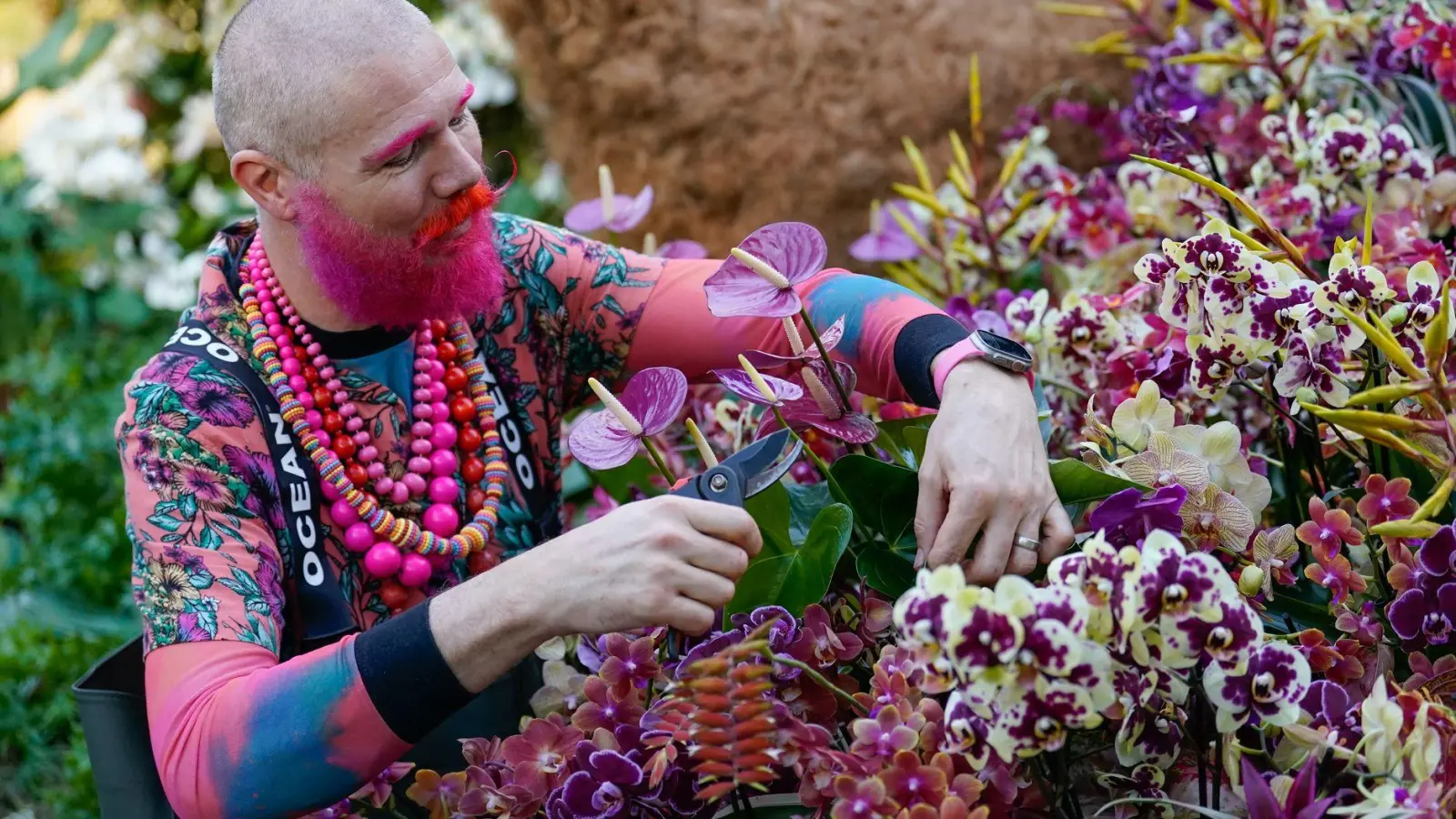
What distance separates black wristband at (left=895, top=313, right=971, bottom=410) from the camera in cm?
100

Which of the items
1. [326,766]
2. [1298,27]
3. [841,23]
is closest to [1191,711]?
[326,766]

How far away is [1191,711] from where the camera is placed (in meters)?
0.71

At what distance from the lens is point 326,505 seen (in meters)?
1.07

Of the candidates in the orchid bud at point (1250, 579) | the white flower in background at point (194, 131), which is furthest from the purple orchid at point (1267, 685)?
the white flower in background at point (194, 131)

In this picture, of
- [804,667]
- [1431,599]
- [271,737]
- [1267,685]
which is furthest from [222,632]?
[1431,599]

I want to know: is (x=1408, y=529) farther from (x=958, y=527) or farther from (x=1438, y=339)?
(x=958, y=527)

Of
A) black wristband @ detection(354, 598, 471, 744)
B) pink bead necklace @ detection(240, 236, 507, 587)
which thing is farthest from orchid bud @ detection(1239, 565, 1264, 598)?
pink bead necklace @ detection(240, 236, 507, 587)

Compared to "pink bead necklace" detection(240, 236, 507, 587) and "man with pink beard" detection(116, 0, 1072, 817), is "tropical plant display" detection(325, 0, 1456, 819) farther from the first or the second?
"pink bead necklace" detection(240, 236, 507, 587)

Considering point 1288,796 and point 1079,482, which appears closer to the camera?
point 1288,796

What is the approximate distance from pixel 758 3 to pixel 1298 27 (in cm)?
72

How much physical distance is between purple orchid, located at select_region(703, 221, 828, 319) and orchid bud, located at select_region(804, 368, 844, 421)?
0.16 feet

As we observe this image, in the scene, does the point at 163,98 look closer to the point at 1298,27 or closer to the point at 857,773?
the point at 1298,27

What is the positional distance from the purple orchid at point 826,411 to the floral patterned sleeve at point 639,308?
0.79 ft

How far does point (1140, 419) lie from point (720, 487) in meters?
0.29
